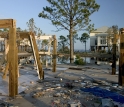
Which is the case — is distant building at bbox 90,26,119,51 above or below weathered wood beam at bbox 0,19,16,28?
above

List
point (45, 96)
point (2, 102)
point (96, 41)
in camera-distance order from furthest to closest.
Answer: point (96, 41), point (45, 96), point (2, 102)

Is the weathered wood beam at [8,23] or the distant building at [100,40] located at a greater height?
the distant building at [100,40]

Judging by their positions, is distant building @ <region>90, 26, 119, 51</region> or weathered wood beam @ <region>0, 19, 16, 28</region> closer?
weathered wood beam @ <region>0, 19, 16, 28</region>

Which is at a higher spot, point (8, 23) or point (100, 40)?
point (100, 40)

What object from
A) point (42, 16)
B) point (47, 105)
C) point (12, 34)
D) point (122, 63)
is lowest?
point (47, 105)

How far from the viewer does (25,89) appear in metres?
7.17

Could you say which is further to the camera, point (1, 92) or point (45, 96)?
point (1, 92)

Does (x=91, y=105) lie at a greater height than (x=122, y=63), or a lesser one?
lesser

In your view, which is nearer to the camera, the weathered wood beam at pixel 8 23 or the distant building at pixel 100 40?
the weathered wood beam at pixel 8 23

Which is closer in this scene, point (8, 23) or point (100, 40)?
point (8, 23)

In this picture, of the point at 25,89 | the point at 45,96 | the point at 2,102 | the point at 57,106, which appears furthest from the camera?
the point at 25,89

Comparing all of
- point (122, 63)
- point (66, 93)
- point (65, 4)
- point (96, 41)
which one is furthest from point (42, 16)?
point (96, 41)

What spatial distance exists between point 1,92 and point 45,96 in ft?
5.37

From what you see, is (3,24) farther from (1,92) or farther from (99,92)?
(99,92)
